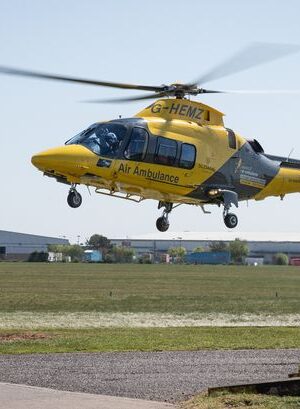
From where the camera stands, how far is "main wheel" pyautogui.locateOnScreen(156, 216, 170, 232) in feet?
104

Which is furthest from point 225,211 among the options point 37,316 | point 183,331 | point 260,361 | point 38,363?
point 37,316

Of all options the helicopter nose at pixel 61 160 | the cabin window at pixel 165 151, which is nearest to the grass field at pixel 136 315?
the cabin window at pixel 165 151

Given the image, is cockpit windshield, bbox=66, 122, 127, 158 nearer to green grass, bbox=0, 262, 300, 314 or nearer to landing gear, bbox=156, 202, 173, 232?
landing gear, bbox=156, 202, 173, 232

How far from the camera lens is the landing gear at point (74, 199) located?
28.4 m

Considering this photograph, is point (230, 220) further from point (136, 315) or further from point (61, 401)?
point (136, 315)

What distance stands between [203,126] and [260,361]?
750 cm

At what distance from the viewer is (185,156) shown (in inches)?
1248

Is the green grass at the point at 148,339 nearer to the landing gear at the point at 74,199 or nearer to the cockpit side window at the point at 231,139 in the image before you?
the landing gear at the point at 74,199

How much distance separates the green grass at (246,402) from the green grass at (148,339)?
11735 millimetres

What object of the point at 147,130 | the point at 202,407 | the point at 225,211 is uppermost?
the point at 147,130

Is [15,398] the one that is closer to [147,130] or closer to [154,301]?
[147,130]

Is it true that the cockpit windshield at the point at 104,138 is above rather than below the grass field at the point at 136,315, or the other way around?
above

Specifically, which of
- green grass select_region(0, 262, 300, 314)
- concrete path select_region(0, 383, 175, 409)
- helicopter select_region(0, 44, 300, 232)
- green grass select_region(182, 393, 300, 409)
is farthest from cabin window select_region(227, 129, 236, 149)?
green grass select_region(0, 262, 300, 314)

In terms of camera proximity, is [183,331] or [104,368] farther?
[183,331]
